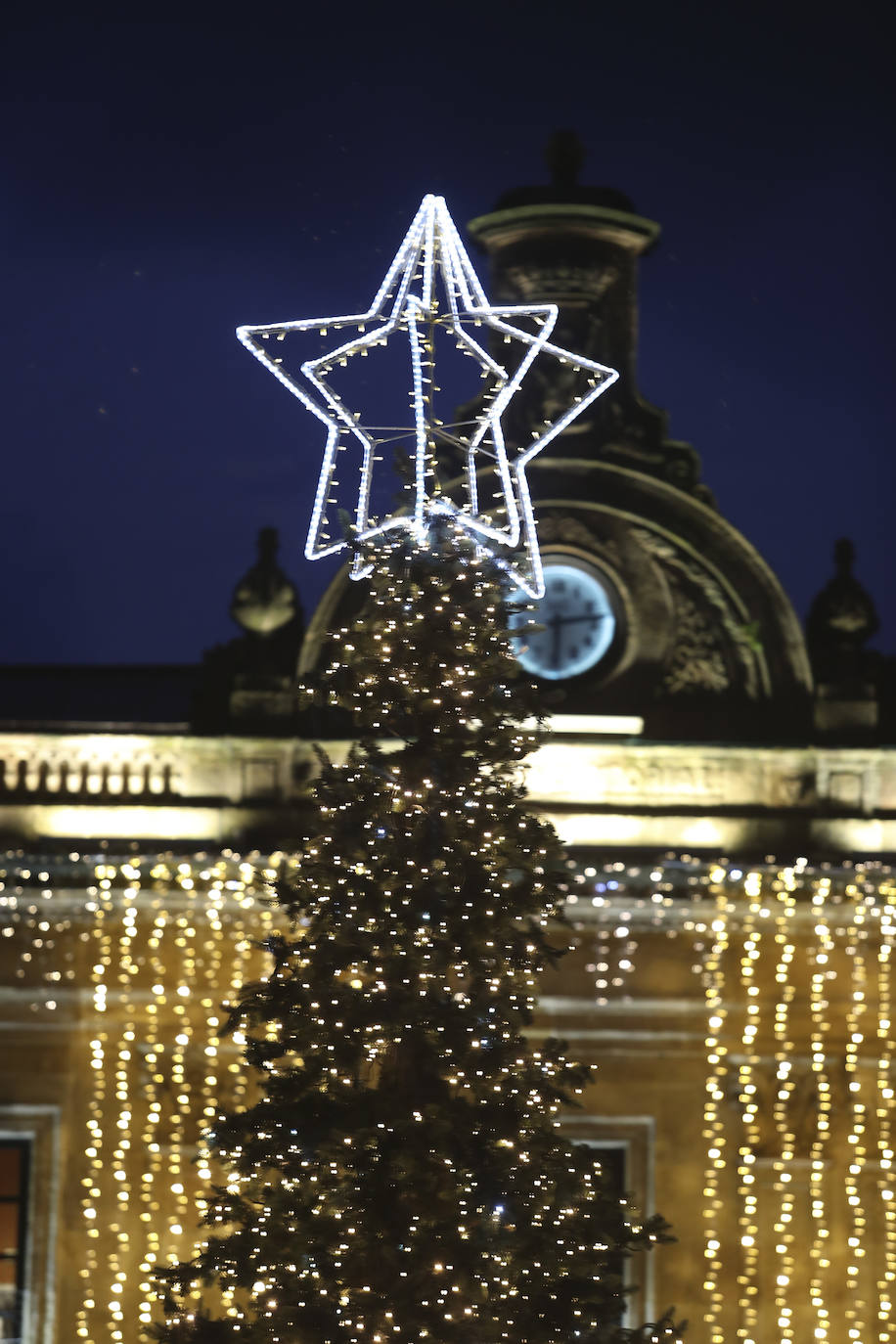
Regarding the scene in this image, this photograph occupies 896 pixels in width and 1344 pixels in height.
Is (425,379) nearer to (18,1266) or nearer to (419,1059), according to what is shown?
(419,1059)

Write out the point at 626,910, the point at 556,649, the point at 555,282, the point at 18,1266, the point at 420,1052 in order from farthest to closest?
1. the point at 555,282
2. the point at 556,649
3. the point at 626,910
4. the point at 18,1266
5. the point at 420,1052

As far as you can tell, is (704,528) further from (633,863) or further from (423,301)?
(423,301)

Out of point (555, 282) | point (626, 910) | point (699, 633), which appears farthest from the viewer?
point (555, 282)

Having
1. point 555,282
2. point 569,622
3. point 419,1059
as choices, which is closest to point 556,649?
point 569,622

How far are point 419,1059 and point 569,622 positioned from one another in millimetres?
6646

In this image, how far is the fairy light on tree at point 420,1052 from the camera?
27.9 ft

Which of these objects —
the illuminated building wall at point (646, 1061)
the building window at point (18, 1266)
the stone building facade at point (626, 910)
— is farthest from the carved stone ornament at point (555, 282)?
the building window at point (18, 1266)

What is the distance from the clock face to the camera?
1504 cm

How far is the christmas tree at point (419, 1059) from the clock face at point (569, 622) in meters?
5.81

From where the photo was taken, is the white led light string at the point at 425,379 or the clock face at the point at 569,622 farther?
the clock face at the point at 569,622

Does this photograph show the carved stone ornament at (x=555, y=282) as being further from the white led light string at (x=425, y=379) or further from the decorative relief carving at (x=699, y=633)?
the white led light string at (x=425, y=379)

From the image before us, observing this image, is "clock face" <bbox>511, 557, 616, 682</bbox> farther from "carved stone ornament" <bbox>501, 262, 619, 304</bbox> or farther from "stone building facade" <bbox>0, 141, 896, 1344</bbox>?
"carved stone ornament" <bbox>501, 262, 619, 304</bbox>

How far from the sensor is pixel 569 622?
1511cm

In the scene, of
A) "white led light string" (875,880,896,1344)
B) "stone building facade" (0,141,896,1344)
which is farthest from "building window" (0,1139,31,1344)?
"white led light string" (875,880,896,1344)
